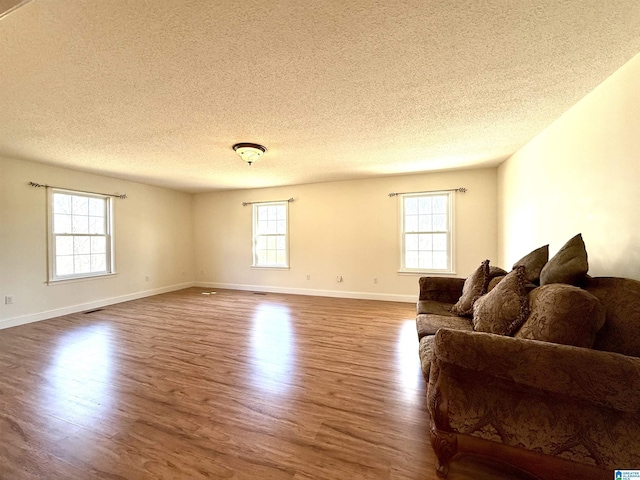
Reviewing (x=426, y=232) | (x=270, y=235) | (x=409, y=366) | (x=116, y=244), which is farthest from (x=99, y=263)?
(x=426, y=232)

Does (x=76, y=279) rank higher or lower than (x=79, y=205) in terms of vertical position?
lower

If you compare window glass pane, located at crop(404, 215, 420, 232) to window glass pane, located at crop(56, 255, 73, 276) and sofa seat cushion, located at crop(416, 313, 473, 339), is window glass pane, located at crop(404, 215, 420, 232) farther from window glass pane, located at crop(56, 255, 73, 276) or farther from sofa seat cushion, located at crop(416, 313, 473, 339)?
window glass pane, located at crop(56, 255, 73, 276)

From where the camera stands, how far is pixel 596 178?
2.00 m

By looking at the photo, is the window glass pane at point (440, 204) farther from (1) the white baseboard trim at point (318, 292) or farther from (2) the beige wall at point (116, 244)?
(2) the beige wall at point (116, 244)

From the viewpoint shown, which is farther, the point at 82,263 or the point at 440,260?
the point at 440,260

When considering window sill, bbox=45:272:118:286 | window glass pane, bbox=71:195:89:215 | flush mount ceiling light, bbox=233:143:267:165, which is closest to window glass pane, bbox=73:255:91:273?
window sill, bbox=45:272:118:286

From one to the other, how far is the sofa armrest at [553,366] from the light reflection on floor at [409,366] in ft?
3.14

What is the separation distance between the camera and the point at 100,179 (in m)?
4.68

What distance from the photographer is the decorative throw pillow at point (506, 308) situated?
1.48 metres

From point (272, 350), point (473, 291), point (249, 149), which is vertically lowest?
point (272, 350)

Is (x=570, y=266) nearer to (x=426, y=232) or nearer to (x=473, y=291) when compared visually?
(x=473, y=291)

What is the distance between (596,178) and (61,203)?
266 inches

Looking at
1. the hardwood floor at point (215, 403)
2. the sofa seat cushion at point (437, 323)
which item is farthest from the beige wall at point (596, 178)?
the hardwood floor at point (215, 403)

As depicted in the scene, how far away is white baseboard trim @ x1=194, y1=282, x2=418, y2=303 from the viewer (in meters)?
4.97
